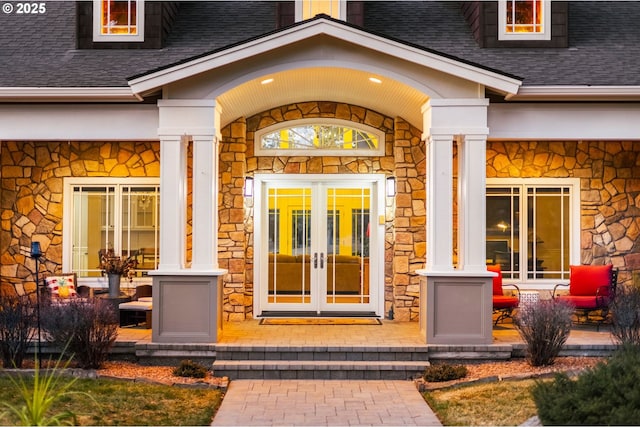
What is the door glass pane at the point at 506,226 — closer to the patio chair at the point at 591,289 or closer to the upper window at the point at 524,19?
the patio chair at the point at 591,289

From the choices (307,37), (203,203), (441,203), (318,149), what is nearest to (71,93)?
(203,203)

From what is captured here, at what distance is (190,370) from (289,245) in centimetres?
404

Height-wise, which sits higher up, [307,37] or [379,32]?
[379,32]

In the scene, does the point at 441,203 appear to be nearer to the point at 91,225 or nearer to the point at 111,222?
the point at 111,222

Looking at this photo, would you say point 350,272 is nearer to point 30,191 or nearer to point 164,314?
point 164,314

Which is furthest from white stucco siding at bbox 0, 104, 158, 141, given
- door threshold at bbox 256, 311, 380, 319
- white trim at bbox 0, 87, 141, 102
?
door threshold at bbox 256, 311, 380, 319

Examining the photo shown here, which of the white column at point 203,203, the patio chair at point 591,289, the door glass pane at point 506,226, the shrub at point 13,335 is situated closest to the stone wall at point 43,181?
the white column at point 203,203

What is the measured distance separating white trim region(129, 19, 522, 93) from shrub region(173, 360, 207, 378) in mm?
3455

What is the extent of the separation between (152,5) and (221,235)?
374 centimetres

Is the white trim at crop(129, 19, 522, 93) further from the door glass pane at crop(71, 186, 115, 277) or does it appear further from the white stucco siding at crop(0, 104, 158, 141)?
the door glass pane at crop(71, 186, 115, 277)

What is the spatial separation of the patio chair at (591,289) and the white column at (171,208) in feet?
18.0

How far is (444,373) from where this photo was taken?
8.86 metres

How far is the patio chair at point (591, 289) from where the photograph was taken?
11.2 m

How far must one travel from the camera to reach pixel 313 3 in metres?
12.4
